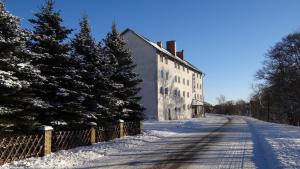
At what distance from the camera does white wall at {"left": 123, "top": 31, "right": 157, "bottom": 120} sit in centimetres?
4656

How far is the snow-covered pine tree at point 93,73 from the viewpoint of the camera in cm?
1925

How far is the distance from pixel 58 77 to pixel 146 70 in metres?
31.6

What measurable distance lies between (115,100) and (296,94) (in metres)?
29.3

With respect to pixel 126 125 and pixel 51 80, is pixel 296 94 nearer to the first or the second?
pixel 126 125

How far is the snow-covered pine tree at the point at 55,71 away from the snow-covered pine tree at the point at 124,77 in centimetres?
666

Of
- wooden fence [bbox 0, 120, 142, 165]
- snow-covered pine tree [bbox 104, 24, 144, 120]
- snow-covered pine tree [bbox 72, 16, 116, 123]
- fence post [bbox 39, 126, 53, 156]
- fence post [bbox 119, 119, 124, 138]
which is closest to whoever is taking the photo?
wooden fence [bbox 0, 120, 142, 165]

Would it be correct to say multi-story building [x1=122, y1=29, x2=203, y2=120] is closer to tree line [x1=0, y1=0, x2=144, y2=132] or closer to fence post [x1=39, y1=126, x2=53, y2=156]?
tree line [x1=0, y1=0, x2=144, y2=132]

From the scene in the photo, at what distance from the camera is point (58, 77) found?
16.5 m

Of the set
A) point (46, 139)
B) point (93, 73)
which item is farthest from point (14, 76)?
point (93, 73)

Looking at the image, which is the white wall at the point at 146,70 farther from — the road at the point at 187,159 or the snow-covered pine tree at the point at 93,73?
the road at the point at 187,159

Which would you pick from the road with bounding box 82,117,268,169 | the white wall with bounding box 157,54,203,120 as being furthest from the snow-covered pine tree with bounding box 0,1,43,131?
the white wall with bounding box 157,54,203,120

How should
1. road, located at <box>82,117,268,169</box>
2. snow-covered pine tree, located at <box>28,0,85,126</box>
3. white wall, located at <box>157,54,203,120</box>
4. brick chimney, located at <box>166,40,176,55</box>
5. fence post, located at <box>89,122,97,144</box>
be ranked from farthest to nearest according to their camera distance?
brick chimney, located at <box>166,40,176,55</box> < white wall, located at <box>157,54,203,120</box> < fence post, located at <box>89,122,97,144</box> < snow-covered pine tree, located at <box>28,0,85,126</box> < road, located at <box>82,117,268,169</box>

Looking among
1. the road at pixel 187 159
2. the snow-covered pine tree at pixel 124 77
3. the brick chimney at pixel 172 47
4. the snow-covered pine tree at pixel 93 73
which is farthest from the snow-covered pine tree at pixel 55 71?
the brick chimney at pixel 172 47

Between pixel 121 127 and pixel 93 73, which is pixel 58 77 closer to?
pixel 93 73
